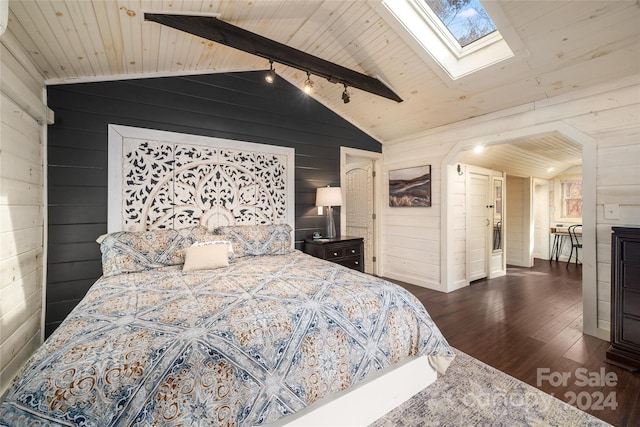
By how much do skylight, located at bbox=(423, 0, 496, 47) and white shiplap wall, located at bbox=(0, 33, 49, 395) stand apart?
3.28 m

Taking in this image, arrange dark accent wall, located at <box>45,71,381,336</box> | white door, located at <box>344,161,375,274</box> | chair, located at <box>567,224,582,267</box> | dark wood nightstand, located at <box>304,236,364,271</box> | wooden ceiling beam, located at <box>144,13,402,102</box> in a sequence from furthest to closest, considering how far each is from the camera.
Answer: chair, located at <box>567,224,582,267</box>, white door, located at <box>344,161,375,274</box>, dark wood nightstand, located at <box>304,236,364,271</box>, dark accent wall, located at <box>45,71,381,336</box>, wooden ceiling beam, located at <box>144,13,402,102</box>

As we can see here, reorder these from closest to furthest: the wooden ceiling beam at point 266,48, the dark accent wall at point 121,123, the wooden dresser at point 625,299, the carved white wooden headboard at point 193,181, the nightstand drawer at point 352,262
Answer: the wooden dresser at point 625,299 < the wooden ceiling beam at point 266,48 < the dark accent wall at point 121,123 < the carved white wooden headboard at point 193,181 < the nightstand drawer at point 352,262

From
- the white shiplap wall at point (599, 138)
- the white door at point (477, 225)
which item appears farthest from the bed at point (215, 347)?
the white door at point (477, 225)

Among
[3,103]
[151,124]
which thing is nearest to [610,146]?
[151,124]

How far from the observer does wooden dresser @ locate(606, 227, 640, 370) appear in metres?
1.96

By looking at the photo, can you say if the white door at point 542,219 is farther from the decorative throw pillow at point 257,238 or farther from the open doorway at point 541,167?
the decorative throw pillow at point 257,238

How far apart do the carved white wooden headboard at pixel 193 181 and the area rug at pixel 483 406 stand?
7.88 ft

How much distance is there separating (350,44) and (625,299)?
129 inches

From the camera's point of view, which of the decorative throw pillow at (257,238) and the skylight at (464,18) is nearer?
the skylight at (464,18)

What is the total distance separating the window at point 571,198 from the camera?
575cm

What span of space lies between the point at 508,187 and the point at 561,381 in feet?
16.5

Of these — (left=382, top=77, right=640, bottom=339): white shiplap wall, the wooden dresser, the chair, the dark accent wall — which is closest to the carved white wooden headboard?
the dark accent wall

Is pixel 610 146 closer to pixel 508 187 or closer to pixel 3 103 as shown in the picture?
pixel 508 187

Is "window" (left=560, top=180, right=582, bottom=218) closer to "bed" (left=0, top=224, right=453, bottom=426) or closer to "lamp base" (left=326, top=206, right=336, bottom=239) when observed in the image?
"lamp base" (left=326, top=206, right=336, bottom=239)
